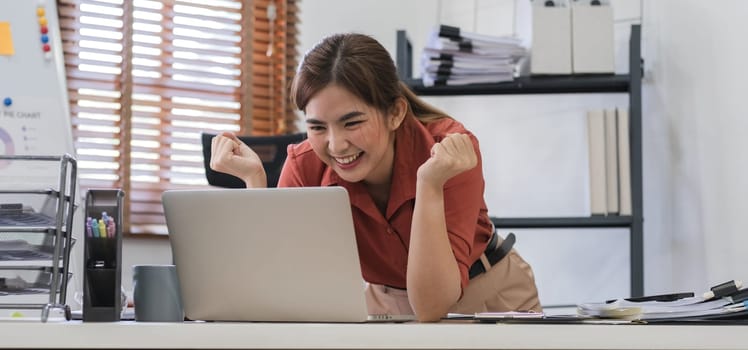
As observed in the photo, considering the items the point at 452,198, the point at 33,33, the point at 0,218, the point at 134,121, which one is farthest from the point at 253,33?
the point at 0,218

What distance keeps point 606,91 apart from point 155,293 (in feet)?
6.05

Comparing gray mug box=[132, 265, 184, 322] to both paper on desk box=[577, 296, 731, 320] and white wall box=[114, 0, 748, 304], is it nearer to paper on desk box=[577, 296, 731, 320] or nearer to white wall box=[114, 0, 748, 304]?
paper on desk box=[577, 296, 731, 320]

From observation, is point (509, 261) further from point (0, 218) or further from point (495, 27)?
point (495, 27)

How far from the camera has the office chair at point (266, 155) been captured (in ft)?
7.37

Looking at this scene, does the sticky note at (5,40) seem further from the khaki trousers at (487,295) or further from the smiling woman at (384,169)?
the khaki trousers at (487,295)

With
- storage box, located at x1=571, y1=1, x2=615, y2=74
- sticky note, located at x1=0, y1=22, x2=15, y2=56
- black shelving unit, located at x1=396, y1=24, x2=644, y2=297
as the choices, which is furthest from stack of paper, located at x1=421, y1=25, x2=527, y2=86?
sticky note, located at x1=0, y1=22, x2=15, y2=56

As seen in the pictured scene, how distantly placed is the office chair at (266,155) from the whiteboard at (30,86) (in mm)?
587

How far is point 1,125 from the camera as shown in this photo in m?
2.56

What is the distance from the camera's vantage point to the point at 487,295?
186cm

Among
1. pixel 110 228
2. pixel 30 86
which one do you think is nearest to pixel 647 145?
pixel 30 86

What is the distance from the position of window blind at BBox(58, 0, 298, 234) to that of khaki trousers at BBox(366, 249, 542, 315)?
4.40 ft

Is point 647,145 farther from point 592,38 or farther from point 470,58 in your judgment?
point 470,58

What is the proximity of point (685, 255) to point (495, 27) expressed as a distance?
104 centimetres

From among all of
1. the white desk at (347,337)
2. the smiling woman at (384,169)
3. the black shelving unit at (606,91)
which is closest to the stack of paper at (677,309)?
the white desk at (347,337)
